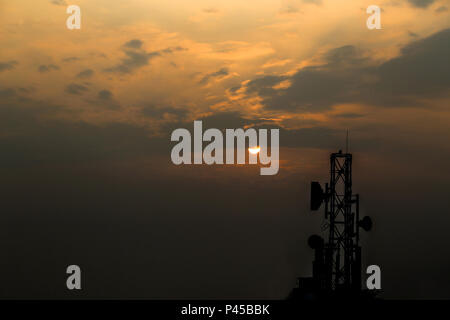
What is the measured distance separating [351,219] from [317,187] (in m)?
2.40

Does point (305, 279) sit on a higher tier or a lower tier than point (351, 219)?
lower

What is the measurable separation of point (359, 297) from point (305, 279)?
2.88m
